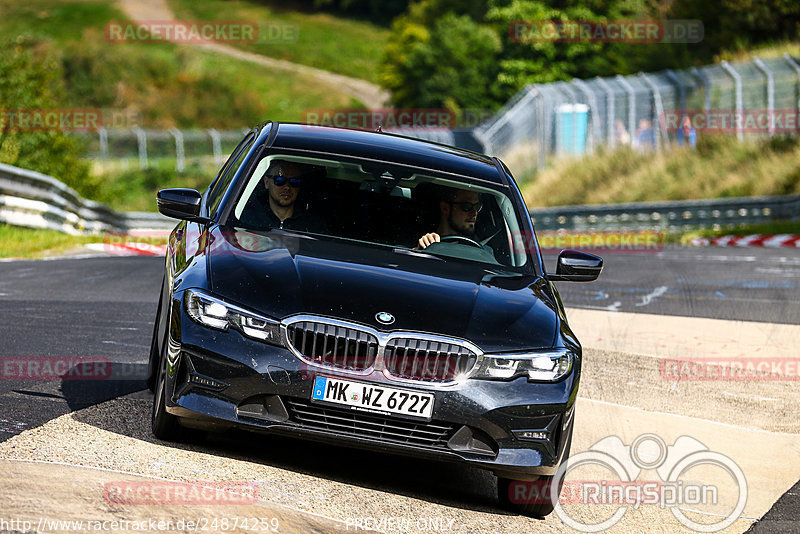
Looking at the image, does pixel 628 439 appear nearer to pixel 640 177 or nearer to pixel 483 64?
pixel 640 177

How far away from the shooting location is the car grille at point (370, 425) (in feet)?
18.2

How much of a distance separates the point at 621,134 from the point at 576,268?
95.7 feet

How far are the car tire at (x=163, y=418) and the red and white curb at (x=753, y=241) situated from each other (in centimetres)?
1748

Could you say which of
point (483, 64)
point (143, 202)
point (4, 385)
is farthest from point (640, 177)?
point (483, 64)

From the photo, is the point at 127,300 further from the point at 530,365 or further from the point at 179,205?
the point at 530,365

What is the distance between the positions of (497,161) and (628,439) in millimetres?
1817

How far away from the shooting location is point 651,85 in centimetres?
3334

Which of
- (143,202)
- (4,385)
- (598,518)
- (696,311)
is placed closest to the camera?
(598,518)

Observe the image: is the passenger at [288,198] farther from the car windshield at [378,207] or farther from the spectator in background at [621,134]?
the spectator in background at [621,134]

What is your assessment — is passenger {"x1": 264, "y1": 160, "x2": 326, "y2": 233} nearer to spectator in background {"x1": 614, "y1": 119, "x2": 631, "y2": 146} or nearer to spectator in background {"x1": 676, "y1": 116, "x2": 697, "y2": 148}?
spectator in background {"x1": 676, "y1": 116, "x2": 697, "y2": 148}

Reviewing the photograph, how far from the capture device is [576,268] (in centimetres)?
690

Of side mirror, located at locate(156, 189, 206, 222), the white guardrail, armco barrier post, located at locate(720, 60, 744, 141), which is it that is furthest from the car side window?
armco barrier post, located at locate(720, 60, 744, 141)

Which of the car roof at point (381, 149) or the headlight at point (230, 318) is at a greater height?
the car roof at point (381, 149)

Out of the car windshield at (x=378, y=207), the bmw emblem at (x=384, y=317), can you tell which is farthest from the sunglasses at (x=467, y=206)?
the bmw emblem at (x=384, y=317)
